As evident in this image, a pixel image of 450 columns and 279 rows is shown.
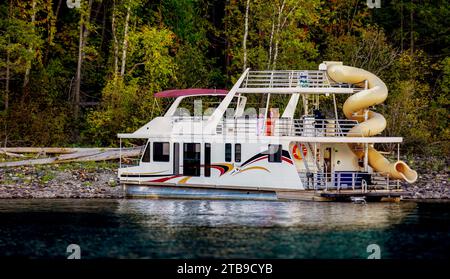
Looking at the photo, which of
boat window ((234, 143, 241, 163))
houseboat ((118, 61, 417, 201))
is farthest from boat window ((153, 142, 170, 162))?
boat window ((234, 143, 241, 163))

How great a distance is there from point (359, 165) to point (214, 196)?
→ 5.20m

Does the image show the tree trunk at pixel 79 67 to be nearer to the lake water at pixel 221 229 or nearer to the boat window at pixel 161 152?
the boat window at pixel 161 152

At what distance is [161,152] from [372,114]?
7.64m

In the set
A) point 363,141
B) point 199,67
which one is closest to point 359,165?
point 363,141

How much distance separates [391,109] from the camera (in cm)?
5253

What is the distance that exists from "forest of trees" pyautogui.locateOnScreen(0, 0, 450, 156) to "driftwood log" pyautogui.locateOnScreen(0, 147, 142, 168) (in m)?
1.74

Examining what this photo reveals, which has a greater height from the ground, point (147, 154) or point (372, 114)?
point (372, 114)

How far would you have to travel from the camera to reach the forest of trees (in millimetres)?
52469

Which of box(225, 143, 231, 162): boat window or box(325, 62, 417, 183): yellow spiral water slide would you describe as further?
box(225, 143, 231, 162): boat window

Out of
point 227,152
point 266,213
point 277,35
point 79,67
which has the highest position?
point 277,35

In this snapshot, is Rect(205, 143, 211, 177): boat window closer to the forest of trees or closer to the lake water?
the lake water

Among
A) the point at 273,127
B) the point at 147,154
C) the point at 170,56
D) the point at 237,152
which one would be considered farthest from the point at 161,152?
the point at 170,56

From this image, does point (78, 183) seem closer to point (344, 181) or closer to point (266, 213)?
point (266, 213)

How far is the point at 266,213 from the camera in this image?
119ft
